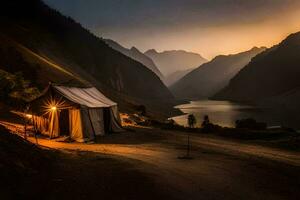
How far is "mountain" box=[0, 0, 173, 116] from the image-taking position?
47438 millimetres

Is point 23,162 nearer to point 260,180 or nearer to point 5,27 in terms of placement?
point 260,180

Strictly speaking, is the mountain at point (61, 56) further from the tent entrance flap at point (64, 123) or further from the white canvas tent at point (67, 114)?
the tent entrance flap at point (64, 123)

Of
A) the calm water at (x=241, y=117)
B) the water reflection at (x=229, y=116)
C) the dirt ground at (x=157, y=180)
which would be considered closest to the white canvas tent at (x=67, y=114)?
the dirt ground at (x=157, y=180)

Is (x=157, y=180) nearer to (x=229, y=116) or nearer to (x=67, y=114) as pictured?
(x=67, y=114)

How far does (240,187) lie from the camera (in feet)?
35.6

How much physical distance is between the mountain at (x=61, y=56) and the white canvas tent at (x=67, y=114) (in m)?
17.3

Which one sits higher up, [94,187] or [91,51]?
[91,51]

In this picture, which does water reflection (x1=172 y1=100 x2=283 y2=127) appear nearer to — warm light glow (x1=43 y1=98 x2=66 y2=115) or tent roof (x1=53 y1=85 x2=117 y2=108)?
tent roof (x1=53 y1=85 x2=117 y2=108)

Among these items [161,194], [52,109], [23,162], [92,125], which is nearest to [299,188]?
[161,194]

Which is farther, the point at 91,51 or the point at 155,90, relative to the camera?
the point at 155,90

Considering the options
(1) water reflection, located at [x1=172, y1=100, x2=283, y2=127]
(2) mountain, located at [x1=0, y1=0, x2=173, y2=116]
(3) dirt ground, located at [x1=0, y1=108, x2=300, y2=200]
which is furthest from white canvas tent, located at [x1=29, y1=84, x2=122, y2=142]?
(1) water reflection, located at [x1=172, y1=100, x2=283, y2=127]

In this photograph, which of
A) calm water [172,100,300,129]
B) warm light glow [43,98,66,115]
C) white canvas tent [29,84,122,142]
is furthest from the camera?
calm water [172,100,300,129]

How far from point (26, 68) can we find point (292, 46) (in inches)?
7206

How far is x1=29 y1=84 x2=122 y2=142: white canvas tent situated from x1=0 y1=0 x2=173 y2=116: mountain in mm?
17339
